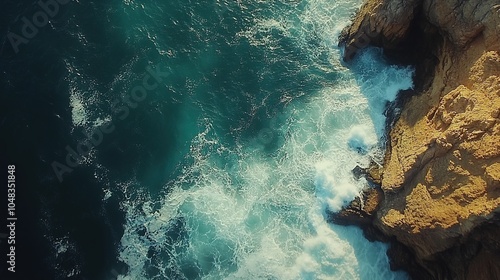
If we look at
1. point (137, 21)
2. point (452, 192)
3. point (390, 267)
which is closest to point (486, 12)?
point (452, 192)

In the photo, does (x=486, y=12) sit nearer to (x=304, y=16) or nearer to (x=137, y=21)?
(x=304, y=16)

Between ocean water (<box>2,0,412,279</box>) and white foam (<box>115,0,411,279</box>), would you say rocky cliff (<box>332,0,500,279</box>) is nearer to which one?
white foam (<box>115,0,411,279</box>)

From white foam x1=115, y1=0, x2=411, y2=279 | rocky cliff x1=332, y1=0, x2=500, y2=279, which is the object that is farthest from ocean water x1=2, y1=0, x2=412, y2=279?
rocky cliff x1=332, y1=0, x2=500, y2=279

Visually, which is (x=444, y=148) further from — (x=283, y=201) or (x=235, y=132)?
(x=235, y=132)

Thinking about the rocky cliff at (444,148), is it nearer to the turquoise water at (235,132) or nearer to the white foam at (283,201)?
the white foam at (283,201)

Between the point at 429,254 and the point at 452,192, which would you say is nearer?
the point at 452,192

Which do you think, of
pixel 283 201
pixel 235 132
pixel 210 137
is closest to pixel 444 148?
pixel 283 201
